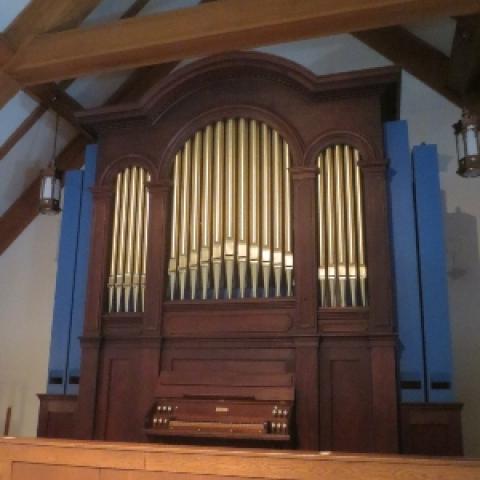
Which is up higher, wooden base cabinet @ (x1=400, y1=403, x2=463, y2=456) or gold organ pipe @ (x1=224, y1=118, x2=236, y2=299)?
gold organ pipe @ (x1=224, y1=118, x2=236, y2=299)

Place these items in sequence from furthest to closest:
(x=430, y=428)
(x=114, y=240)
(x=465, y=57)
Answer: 1. (x=465, y=57)
2. (x=114, y=240)
3. (x=430, y=428)

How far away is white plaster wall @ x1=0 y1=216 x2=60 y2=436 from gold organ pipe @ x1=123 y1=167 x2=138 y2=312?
1846 millimetres

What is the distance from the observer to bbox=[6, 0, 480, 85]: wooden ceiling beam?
3.77 meters

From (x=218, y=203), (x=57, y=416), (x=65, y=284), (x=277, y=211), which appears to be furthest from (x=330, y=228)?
(x=57, y=416)

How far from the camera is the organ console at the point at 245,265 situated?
396 centimetres

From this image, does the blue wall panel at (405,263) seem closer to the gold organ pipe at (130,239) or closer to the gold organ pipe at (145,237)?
the gold organ pipe at (145,237)

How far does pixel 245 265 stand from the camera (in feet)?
13.9

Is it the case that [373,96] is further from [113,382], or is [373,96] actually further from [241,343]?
[113,382]

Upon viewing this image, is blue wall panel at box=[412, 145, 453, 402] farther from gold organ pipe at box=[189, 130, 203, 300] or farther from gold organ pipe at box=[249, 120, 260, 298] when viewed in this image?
gold organ pipe at box=[189, 130, 203, 300]

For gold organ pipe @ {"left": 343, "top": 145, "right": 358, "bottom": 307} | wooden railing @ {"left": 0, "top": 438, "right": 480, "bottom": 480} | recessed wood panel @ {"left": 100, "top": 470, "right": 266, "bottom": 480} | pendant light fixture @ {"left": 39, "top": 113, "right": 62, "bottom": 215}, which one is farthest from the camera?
pendant light fixture @ {"left": 39, "top": 113, "right": 62, "bottom": 215}

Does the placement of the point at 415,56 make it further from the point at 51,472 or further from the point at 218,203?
the point at 51,472

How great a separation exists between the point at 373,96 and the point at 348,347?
1762 mm

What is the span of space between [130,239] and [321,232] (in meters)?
1.42

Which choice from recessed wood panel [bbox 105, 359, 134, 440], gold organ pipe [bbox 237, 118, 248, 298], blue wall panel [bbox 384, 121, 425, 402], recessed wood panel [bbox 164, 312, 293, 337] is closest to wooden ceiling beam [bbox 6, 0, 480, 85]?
gold organ pipe [bbox 237, 118, 248, 298]
